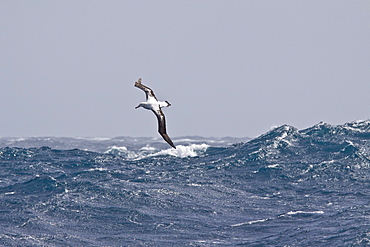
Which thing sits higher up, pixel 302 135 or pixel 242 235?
pixel 302 135

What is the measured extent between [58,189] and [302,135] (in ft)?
87.0

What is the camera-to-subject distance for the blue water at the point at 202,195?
33.9 metres

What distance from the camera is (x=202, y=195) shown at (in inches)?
1679

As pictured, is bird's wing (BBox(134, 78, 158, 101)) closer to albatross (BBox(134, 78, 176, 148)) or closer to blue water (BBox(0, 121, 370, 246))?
albatross (BBox(134, 78, 176, 148))

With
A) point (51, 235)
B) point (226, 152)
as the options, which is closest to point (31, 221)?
point (51, 235)

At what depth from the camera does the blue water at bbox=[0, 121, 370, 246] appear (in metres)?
33.9

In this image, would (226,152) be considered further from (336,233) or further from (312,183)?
(336,233)

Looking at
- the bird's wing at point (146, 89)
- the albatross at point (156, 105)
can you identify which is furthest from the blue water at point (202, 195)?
the bird's wing at point (146, 89)

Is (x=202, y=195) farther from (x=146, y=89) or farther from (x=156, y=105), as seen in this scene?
(x=156, y=105)

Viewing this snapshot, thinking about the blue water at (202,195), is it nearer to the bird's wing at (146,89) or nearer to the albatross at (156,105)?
the albatross at (156,105)

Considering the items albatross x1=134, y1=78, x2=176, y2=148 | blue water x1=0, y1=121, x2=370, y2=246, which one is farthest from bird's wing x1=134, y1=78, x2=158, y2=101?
blue water x1=0, y1=121, x2=370, y2=246

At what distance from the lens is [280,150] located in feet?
180

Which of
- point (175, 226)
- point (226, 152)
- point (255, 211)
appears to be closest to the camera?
point (175, 226)

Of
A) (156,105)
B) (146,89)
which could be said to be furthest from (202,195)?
(156,105)
